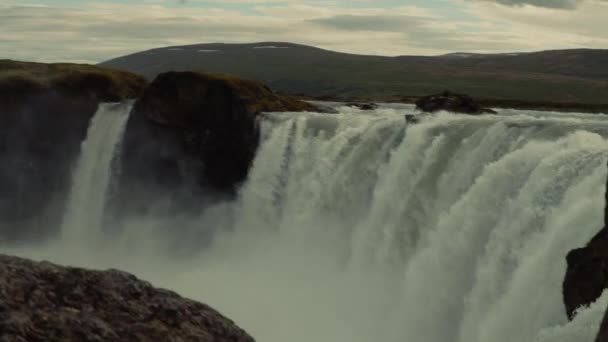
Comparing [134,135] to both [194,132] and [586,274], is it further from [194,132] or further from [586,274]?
[586,274]

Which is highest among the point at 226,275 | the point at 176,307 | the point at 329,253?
the point at 176,307

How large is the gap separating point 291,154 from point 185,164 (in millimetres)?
7853

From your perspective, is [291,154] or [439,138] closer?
[439,138]

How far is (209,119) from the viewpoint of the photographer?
39.4m

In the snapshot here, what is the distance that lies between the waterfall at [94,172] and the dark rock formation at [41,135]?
2.46 feet

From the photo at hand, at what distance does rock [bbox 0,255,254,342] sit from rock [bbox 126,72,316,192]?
100.0ft

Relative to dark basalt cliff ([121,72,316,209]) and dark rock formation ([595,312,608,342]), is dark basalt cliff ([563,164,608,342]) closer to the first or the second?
dark rock formation ([595,312,608,342])

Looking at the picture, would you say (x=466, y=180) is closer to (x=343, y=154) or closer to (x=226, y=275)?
(x=343, y=154)

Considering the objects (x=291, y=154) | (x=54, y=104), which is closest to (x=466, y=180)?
(x=291, y=154)

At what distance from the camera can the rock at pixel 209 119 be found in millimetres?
38562

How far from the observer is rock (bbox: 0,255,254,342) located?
20.4 feet

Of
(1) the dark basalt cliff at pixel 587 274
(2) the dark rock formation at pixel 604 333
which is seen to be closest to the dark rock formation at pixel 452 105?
(1) the dark basalt cliff at pixel 587 274

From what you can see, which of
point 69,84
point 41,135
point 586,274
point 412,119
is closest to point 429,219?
point 412,119

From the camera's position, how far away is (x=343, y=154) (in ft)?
106
